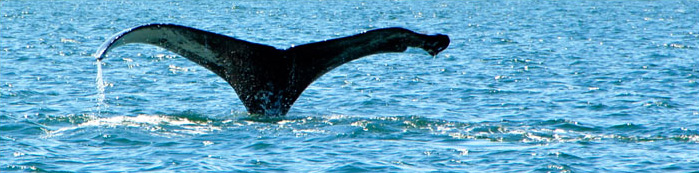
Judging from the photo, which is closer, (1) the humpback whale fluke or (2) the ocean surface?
(1) the humpback whale fluke

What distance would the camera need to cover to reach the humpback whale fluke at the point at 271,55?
438 inches

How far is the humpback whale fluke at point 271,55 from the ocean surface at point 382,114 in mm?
506

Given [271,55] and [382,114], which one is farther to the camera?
[382,114]

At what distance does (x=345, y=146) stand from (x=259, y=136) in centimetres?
110

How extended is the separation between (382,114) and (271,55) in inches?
154

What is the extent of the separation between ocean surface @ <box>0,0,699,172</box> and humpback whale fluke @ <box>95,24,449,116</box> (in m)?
0.51

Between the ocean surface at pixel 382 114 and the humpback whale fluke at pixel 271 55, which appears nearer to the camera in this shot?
the humpback whale fluke at pixel 271 55

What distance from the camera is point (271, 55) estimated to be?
12.6m

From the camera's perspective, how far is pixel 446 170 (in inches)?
451

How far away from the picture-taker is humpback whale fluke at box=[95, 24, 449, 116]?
11.1 metres

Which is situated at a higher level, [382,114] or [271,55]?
[271,55]

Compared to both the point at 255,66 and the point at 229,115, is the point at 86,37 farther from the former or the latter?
the point at 255,66

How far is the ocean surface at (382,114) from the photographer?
11906mm

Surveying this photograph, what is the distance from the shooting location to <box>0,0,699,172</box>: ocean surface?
39.1ft
